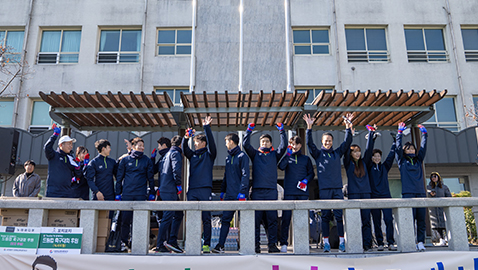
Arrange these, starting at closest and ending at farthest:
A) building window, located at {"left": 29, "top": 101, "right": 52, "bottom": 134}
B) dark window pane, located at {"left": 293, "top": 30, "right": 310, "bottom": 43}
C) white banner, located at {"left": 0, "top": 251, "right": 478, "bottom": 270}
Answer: white banner, located at {"left": 0, "top": 251, "right": 478, "bottom": 270} < building window, located at {"left": 29, "top": 101, "right": 52, "bottom": 134} < dark window pane, located at {"left": 293, "top": 30, "right": 310, "bottom": 43}

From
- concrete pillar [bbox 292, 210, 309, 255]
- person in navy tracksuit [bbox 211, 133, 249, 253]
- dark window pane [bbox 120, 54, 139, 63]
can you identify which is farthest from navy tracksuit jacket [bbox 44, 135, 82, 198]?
dark window pane [bbox 120, 54, 139, 63]

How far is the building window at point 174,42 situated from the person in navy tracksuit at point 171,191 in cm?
1061

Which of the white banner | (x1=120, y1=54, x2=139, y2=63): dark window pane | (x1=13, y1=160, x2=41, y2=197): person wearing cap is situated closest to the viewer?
the white banner

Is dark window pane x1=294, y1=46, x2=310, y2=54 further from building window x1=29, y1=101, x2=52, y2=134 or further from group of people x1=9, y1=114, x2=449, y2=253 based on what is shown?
building window x1=29, y1=101, x2=52, y2=134

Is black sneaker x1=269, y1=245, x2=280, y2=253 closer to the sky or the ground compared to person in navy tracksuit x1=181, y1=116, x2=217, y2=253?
closer to the ground

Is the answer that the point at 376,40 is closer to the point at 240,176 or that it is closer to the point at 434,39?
the point at 434,39

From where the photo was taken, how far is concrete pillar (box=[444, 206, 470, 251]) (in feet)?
18.3

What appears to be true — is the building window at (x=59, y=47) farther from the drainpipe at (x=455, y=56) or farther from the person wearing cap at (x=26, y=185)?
the drainpipe at (x=455, y=56)

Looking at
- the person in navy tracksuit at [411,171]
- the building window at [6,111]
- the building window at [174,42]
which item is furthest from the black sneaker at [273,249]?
the building window at [6,111]

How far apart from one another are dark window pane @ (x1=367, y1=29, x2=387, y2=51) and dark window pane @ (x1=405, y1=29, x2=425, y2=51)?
108 centimetres

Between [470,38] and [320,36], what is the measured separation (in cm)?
693

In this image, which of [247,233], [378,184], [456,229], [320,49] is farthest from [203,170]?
[320,49]

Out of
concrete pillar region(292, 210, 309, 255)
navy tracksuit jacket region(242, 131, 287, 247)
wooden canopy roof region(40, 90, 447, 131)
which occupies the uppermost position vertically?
wooden canopy roof region(40, 90, 447, 131)

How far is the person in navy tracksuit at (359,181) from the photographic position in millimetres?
6453
